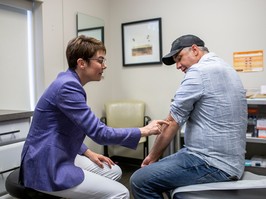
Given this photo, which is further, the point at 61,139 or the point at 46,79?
the point at 46,79

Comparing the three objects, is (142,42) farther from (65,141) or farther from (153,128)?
(65,141)

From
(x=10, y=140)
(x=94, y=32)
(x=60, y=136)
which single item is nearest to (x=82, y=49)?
(x=60, y=136)

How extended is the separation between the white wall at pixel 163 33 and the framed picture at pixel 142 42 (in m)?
0.07

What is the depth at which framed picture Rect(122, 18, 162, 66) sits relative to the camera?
10.5 feet

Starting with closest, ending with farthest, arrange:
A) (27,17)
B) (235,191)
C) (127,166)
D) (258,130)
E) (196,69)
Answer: (235,191) < (196,69) < (258,130) < (27,17) < (127,166)

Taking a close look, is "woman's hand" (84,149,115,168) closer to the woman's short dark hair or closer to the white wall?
the woman's short dark hair

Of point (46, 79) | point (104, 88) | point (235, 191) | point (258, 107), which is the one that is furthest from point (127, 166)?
point (235, 191)

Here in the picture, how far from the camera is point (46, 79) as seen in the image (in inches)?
104

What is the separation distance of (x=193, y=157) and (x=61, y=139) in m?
0.64

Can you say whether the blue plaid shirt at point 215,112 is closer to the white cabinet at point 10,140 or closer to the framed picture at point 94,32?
the white cabinet at point 10,140

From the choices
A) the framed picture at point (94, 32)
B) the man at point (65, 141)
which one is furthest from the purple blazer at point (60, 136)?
the framed picture at point (94, 32)

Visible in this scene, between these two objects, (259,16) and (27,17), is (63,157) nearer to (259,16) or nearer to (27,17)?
(27,17)

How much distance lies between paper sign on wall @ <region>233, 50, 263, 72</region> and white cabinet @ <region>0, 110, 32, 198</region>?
6.86 ft

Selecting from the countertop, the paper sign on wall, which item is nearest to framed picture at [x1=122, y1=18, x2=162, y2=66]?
the paper sign on wall
